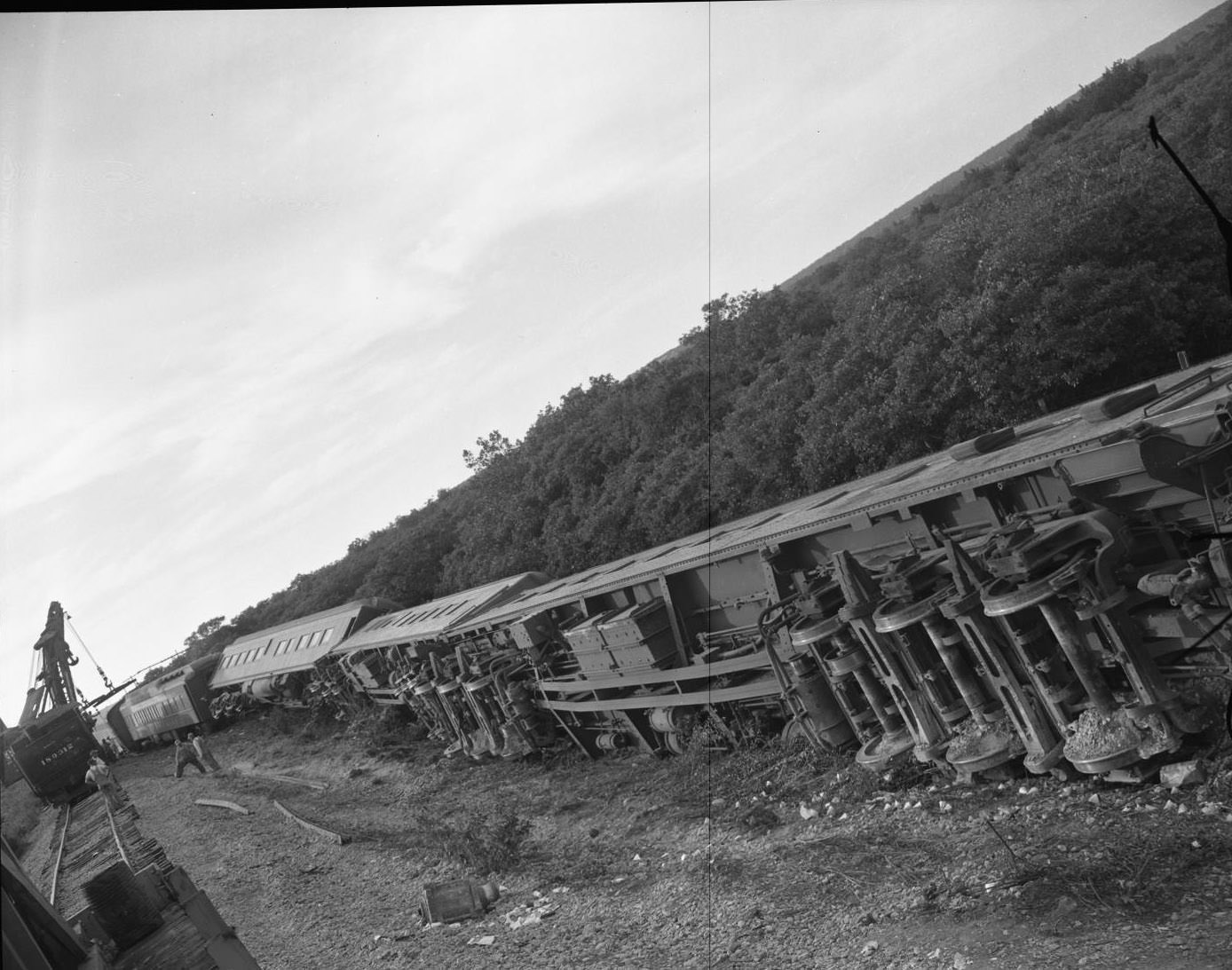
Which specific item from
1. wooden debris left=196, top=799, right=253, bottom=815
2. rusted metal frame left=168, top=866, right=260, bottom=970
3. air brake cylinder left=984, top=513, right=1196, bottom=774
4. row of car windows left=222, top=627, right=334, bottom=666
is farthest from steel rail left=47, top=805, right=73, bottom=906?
air brake cylinder left=984, top=513, right=1196, bottom=774

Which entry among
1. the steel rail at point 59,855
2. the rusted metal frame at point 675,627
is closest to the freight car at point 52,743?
the steel rail at point 59,855

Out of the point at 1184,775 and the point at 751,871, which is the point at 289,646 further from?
the point at 1184,775

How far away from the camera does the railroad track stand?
30.8 feet

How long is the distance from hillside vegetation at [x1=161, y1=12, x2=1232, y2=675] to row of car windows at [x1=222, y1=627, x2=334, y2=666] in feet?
24.9

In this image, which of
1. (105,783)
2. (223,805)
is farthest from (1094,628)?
(105,783)

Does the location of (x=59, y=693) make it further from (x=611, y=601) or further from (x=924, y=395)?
(x=924, y=395)

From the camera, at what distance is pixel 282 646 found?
31172 millimetres

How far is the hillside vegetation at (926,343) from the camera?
17578mm

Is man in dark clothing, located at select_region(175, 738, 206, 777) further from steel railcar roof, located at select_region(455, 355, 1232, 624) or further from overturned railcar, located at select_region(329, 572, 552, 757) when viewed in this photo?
steel railcar roof, located at select_region(455, 355, 1232, 624)

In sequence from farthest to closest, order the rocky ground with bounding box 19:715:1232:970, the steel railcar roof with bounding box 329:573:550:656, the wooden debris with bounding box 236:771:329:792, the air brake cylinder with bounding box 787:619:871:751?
the wooden debris with bounding box 236:771:329:792, the steel railcar roof with bounding box 329:573:550:656, the air brake cylinder with bounding box 787:619:871:751, the rocky ground with bounding box 19:715:1232:970

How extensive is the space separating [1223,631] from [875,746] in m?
3.72

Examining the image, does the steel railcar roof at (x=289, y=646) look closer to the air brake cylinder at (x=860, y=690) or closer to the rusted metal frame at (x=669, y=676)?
the rusted metal frame at (x=669, y=676)

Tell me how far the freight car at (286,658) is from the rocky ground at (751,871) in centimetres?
1211

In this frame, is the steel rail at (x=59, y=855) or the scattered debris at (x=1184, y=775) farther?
the steel rail at (x=59, y=855)
